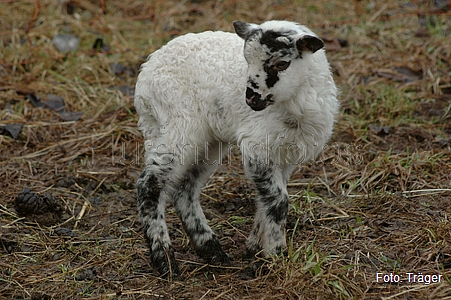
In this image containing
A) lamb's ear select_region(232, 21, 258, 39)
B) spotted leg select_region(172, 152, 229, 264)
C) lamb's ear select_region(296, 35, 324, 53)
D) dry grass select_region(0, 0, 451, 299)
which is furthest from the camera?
spotted leg select_region(172, 152, 229, 264)

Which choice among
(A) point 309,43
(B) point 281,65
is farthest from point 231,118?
(A) point 309,43

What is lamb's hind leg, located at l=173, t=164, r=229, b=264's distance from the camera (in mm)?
4793

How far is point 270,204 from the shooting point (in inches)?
177

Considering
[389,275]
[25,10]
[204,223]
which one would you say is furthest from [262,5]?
[389,275]

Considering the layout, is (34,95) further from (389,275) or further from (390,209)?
(389,275)

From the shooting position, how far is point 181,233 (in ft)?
17.5

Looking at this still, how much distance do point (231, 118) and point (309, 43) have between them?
0.85 meters

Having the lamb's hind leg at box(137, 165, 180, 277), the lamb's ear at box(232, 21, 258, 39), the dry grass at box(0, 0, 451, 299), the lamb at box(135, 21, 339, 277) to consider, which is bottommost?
the dry grass at box(0, 0, 451, 299)

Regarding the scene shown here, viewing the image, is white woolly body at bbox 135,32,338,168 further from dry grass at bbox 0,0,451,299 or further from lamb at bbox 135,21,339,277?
dry grass at bbox 0,0,451,299

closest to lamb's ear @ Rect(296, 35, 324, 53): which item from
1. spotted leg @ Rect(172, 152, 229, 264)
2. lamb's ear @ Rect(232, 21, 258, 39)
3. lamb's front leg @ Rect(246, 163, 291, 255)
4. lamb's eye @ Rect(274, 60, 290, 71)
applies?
lamb's eye @ Rect(274, 60, 290, 71)

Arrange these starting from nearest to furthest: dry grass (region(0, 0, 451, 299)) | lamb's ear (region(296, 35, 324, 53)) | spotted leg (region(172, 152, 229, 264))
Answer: lamb's ear (region(296, 35, 324, 53)) < dry grass (region(0, 0, 451, 299)) < spotted leg (region(172, 152, 229, 264))

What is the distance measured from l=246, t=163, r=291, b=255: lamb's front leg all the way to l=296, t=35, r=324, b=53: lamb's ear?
2.87 feet

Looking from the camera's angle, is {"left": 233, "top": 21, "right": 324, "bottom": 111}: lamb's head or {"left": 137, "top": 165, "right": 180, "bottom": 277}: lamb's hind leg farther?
{"left": 137, "top": 165, "right": 180, "bottom": 277}: lamb's hind leg

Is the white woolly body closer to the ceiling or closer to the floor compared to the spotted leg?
closer to the ceiling
